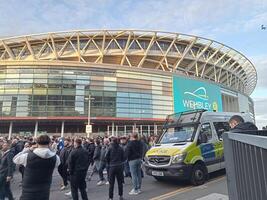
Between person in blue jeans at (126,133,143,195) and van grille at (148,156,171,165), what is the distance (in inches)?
27.3

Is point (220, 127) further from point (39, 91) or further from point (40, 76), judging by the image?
point (40, 76)

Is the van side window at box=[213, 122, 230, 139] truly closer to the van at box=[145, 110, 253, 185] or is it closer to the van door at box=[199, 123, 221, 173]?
the van at box=[145, 110, 253, 185]

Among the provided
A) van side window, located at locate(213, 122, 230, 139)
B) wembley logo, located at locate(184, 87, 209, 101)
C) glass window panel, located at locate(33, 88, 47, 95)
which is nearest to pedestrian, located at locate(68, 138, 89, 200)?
van side window, located at locate(213, 122, 230, 139)

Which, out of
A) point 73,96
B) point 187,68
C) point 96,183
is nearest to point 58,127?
point 73,96

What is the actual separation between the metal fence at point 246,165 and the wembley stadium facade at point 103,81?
42619 millimetres

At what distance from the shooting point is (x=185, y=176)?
805 centimetres

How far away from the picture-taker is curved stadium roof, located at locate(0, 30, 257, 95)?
55.9m

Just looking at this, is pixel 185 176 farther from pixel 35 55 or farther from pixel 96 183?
pixel 35 55

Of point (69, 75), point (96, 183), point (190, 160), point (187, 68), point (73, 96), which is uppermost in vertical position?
point (187, 68)

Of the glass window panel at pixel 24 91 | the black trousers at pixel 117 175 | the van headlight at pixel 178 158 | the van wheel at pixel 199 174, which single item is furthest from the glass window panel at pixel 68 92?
the black trousers at pixel 117 175

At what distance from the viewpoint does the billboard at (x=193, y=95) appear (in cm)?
5256

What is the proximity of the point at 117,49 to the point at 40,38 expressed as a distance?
16.6 metres

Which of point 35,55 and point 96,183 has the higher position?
point 35,55

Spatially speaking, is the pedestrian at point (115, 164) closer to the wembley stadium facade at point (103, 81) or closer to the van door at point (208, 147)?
the van door at point (208, 147)
